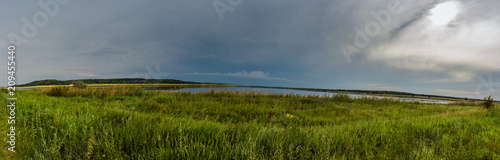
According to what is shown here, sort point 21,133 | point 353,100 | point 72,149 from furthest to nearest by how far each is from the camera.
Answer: point 353,100, point 21,133, point 72,149

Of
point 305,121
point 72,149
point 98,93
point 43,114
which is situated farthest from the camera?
point 98,93

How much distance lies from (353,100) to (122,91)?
23.1 metres

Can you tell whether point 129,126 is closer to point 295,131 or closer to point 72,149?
point 72,149

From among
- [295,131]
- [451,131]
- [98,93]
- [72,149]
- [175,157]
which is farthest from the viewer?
[98,93]

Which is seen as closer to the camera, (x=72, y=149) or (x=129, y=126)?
(x=72, y=149)

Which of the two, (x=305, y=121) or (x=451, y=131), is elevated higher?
(x=451, y=131)

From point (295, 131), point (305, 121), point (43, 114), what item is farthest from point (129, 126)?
point (305, 121)

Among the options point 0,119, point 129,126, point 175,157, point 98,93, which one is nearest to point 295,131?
point 175,157

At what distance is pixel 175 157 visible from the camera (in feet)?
6.98

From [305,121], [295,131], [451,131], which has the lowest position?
[305,121]

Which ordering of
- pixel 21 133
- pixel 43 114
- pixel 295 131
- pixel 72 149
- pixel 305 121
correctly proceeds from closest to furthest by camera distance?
1. pixel 72 149
2. pixel 21 133
3. pixel 295 131
4. pixel 43 114
5. pixel 305 121

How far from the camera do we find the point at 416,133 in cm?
442

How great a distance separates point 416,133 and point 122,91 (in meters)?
20.9

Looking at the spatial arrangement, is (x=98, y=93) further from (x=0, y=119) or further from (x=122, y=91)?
(x=0, y=119)
